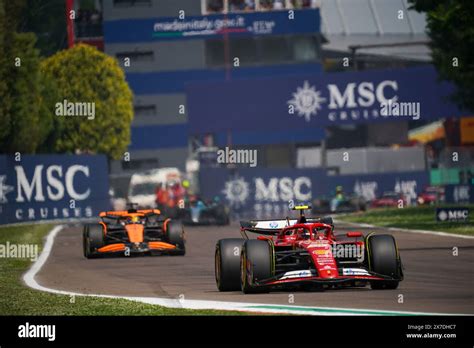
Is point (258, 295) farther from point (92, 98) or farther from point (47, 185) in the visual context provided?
point (92, 98)

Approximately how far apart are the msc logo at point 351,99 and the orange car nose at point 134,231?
38.0 meters

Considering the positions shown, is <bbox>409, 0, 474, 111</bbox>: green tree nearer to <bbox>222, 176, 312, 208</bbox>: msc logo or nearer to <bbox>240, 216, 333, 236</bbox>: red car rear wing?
<bbox>222, 176, 312, 208</bbox>: msc logo

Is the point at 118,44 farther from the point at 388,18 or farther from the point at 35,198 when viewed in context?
the point at 35,198

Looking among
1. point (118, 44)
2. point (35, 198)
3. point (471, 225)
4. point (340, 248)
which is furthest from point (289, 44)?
point (340, 248)

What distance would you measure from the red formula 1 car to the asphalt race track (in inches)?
7.4

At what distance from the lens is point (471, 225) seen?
37.8 meters

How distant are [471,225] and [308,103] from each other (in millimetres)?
31811

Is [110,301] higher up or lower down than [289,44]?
lower down

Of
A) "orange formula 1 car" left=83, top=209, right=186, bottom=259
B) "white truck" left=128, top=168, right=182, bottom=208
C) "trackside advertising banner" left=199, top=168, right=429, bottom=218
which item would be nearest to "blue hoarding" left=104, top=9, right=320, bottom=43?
"trackside advertising banner" left=199, top=168, right=429, bottom=218

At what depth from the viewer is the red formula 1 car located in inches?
729

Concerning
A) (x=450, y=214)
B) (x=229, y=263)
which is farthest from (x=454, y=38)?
(x=229, y=263)

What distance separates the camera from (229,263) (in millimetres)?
19500
